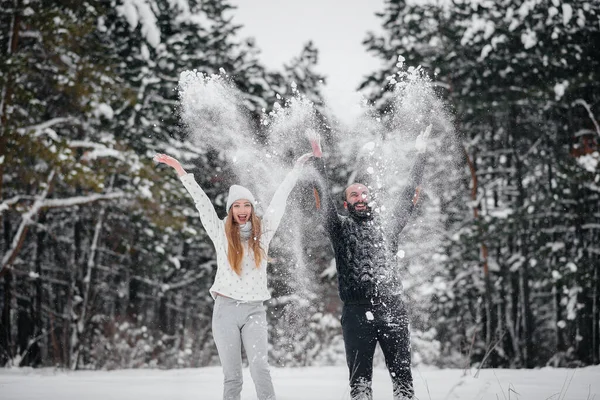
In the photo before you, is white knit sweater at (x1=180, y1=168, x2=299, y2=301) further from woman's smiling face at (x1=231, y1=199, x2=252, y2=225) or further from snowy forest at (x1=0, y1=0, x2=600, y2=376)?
snowy forest at (x1=0, y1=0, x2=600, y2=376)

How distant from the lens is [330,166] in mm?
15945

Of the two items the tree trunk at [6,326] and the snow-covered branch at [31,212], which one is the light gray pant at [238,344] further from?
the tree trunk at [6,326]

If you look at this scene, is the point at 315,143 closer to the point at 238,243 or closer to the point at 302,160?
the point at 302,160

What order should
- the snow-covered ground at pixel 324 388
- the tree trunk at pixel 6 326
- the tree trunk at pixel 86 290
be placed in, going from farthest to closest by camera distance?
the tree trunk at pixel 86 290 → the tree trunk at pixel 6 326 → the snow-covered ground at pixel 324 388

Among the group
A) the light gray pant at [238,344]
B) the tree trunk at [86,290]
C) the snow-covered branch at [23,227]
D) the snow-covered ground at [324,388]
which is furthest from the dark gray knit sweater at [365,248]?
the tree trunk at [86,290]

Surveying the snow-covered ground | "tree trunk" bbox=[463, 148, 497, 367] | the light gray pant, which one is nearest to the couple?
the light gray pant

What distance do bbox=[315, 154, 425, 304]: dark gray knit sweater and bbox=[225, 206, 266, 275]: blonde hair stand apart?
56 cm

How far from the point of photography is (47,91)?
12.1 meters

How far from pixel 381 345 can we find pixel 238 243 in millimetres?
1292

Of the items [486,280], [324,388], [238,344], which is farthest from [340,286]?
[486,280]

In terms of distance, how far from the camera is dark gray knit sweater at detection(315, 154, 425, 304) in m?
4.07

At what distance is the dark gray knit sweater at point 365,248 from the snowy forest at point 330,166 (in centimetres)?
704

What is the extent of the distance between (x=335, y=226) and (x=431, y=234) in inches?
445

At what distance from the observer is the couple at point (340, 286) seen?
3.84 m
